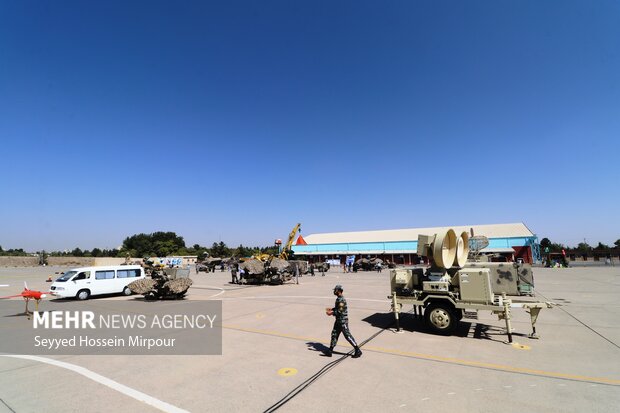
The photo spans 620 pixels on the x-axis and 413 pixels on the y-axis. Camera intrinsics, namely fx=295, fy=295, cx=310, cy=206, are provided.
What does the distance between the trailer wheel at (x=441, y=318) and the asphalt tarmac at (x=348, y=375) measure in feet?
1.02

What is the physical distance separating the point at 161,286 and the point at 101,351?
9.68 meters

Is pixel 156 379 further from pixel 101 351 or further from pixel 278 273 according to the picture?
pixel 278 273

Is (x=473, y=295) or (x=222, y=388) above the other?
(x=473, y=295)

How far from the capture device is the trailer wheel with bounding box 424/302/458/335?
918cm

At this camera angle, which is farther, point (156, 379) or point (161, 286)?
point (161, 286)

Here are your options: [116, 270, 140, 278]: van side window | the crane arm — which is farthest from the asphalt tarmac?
the crane arm

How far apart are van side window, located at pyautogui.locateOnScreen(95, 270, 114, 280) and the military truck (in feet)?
58.8

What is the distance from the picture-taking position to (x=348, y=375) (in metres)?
6.26

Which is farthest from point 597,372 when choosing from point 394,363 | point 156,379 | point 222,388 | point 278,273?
point 278,273

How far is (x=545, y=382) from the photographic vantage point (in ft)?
19.0

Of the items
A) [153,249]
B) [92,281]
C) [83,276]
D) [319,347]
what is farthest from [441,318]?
[153,249]

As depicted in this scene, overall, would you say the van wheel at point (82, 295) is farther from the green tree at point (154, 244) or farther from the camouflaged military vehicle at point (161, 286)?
the green tree at point (154, 244)

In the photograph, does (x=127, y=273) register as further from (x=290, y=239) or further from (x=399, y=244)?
(x=399, y=244)

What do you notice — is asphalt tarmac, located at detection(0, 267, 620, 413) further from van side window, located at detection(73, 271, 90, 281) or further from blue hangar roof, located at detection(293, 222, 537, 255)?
blue hangar roof, located at detection(293, 222, 537, 255)
